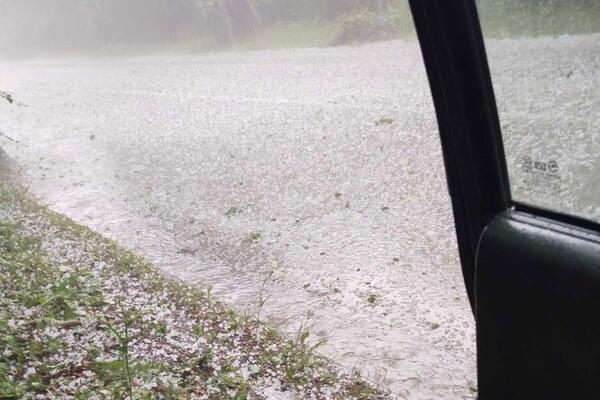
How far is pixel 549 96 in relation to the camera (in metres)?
1.58

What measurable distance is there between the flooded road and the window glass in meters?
2.39

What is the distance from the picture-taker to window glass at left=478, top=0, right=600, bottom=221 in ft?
4.75

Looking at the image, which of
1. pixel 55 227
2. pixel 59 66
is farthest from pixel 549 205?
pixel 59 66

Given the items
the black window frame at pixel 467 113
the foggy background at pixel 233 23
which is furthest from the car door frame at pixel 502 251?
the foggy background at pixel 233 23

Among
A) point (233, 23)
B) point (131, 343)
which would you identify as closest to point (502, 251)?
point (131, 343)

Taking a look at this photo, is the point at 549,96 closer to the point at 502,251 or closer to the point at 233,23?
the point at 502,251

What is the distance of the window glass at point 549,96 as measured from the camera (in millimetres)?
1449

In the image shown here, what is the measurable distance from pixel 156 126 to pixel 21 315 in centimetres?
825

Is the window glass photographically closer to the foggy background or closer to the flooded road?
the foggy background

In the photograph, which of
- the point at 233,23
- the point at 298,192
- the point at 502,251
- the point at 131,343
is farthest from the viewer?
the point at 233,23

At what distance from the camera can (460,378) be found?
377 centimetres

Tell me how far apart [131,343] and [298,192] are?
4127mm

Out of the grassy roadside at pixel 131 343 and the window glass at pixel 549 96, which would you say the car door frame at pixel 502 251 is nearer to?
the window glass at pixel 549 96

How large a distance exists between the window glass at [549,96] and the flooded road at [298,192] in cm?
239
